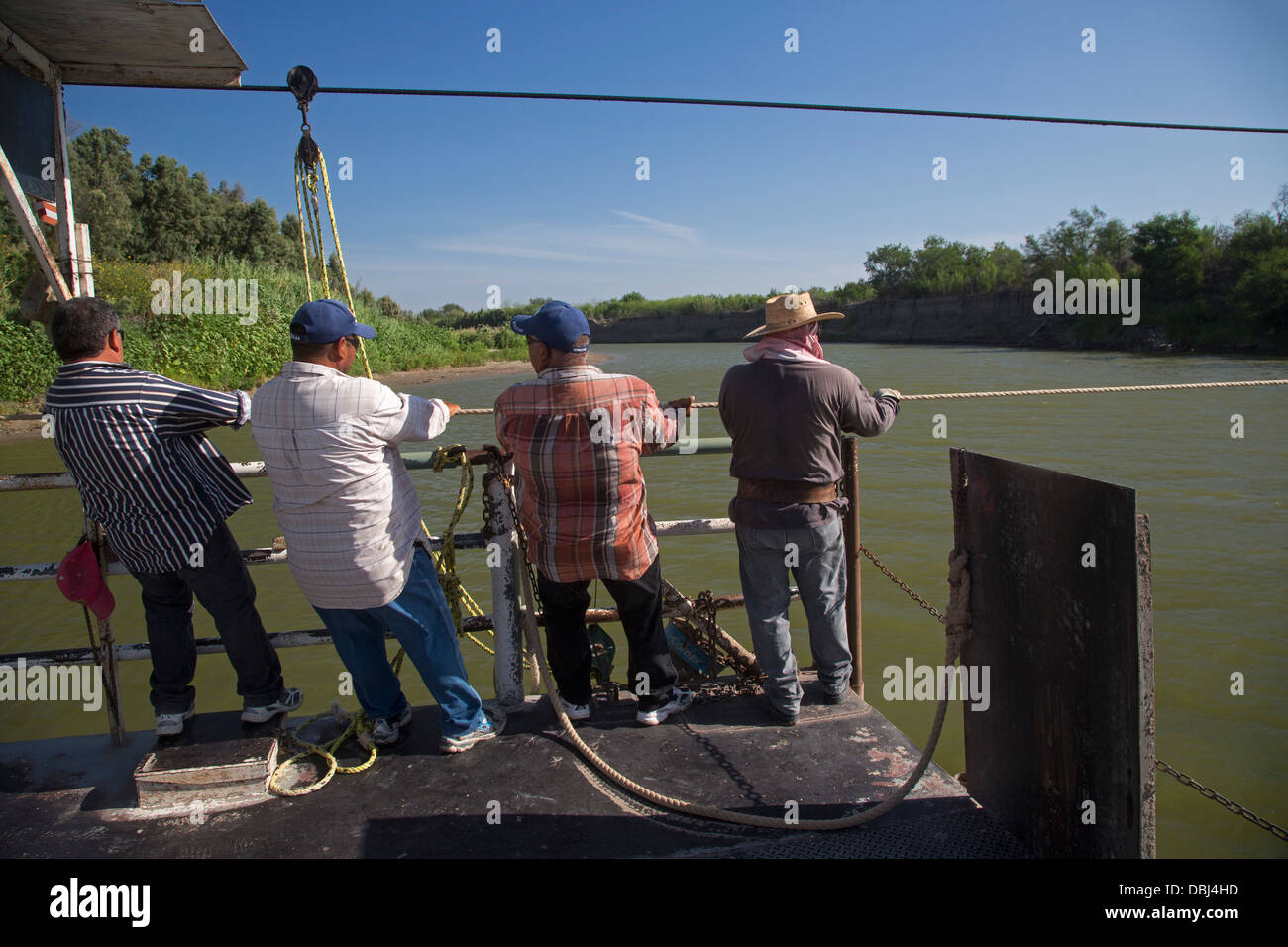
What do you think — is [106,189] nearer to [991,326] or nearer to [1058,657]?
[1058,657]

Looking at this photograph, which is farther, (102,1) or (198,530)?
(102,1)

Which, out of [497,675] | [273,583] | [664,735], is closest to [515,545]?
[497,675]

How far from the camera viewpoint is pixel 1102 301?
42.1m

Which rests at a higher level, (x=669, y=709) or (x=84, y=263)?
(x=84, y=263)

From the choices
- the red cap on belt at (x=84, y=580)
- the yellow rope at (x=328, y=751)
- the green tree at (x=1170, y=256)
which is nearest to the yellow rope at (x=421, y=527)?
the yellow rope at (x=328, y=751)

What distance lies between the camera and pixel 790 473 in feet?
9.91

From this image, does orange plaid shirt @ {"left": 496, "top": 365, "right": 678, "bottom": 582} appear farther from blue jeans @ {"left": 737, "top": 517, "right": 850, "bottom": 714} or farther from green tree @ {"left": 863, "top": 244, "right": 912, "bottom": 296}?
green tree @ {"left": 863, "top": 244, "right": 912, "bottom": 296}

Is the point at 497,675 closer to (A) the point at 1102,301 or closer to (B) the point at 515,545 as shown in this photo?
(B) the point at 515,545

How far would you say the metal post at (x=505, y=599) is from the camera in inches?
123

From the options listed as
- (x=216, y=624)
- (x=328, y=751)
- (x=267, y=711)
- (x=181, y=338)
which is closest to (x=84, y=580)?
(x=216, y=624)

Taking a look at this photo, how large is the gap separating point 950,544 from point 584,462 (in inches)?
291

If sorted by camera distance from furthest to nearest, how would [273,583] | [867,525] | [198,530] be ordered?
[867,525]
[273,583]
[198,530]

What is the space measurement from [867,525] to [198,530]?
8.45 metres

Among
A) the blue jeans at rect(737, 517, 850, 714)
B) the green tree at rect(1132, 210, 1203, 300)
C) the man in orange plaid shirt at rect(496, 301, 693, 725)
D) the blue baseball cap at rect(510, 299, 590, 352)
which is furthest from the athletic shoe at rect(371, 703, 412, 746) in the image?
the green tree at rect(1132, 210, 1203, 300)
